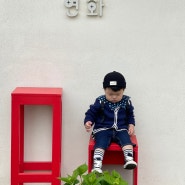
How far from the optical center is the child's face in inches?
117

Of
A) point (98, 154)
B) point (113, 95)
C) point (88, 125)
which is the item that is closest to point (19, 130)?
point (88, 125)

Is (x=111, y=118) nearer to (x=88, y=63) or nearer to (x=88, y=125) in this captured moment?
(x=88, y=125)

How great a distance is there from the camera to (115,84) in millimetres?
2920

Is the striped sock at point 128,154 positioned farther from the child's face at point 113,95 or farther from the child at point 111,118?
the child's face at point 113,95

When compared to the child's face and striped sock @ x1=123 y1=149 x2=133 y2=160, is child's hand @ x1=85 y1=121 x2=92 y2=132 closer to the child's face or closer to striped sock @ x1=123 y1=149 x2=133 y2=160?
the child's face

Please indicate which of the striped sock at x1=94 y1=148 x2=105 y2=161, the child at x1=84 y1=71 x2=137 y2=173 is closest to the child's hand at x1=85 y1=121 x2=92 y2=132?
the child at x1=84 y1=71 x2=137 y2=173

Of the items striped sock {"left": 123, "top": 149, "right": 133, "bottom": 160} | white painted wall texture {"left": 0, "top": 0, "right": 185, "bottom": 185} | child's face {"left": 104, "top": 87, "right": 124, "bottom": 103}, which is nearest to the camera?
striped sock {"left": 123, "top": 149, "right": 133, "bottom": 160}

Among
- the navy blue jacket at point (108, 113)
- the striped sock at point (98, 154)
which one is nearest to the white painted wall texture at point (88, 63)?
the navy blue jacket at point (108, 113)

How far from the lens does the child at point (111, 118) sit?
9.50 ft

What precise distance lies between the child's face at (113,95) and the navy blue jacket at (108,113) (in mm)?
49

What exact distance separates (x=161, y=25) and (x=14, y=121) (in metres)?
1.40

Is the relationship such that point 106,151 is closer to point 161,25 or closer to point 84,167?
point 84,167

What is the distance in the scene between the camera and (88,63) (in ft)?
10.5

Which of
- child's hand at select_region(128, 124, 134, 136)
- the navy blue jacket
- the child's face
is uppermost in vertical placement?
the child's face
